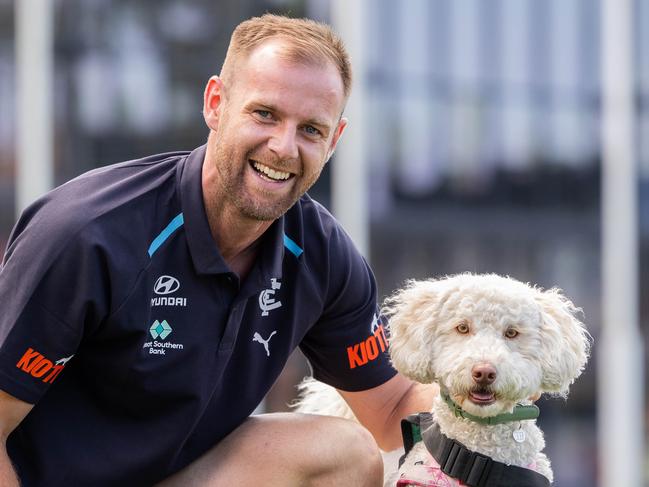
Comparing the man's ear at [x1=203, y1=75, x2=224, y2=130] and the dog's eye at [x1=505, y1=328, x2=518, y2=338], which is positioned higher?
the man's ear at [x1=203, y1=75, x2=224, y2=130]

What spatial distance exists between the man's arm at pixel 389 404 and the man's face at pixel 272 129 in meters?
0.74

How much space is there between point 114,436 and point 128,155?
9734 mm

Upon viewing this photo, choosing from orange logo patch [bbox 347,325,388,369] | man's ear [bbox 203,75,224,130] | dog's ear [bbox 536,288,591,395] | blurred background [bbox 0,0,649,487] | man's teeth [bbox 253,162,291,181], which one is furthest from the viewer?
blurred background [bbox 0,0,649,487]

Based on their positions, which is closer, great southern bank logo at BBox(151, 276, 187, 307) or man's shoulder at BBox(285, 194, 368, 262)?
great southern bank logo at BBox(151, 276, 187, 307)

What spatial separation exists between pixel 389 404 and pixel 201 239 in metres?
0.85

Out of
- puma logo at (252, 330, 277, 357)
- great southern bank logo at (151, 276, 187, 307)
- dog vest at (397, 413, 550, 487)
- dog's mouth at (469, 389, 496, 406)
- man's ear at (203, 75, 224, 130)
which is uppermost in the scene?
man's ear at (203, 75, 224, 130)

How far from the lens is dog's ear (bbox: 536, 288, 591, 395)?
2.86m

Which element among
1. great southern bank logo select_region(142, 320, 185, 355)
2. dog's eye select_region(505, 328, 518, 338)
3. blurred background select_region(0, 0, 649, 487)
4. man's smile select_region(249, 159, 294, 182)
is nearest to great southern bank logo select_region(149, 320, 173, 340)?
great southern bank logo select_region(142, 320, 185, 355)

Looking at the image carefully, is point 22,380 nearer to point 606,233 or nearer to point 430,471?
point 430,471

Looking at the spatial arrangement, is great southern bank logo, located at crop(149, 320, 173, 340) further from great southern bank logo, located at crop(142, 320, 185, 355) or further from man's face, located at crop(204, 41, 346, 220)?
man's face, located at crop(204, 41, 346, 220)

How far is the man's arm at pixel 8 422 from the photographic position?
2.80 m

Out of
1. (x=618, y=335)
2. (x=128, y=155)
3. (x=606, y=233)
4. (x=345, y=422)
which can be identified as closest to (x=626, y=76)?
(x=606, y=233)

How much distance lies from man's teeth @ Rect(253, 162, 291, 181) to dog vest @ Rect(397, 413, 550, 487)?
2.48 ft

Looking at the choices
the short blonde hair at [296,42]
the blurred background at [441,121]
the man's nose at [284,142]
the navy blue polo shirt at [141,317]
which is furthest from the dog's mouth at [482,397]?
the blurred background at [441,121]
